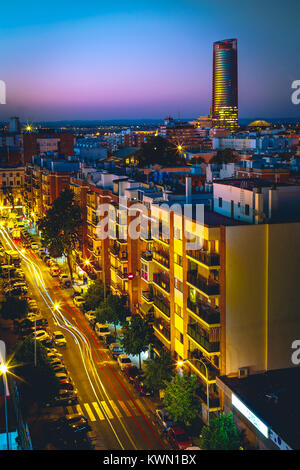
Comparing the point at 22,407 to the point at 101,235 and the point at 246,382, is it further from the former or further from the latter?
the point at 101,235

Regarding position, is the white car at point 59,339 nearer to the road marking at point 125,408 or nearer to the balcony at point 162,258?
the balcony at point 162,258

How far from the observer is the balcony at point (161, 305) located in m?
30.9

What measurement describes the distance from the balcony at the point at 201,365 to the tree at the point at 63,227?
24042mm

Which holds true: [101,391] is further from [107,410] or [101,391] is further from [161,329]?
[161,329]

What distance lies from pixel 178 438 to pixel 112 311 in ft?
44.7

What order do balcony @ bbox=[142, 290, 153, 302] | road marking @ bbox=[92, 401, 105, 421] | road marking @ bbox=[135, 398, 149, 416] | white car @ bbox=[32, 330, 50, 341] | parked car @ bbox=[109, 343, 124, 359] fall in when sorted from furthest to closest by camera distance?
1. white car @ bbox=[32, 330, 50, 341]
2. balcony @ bbox=[142, 290, 153, 302]
3. parked car @ bbox=[109, 343, 124, 359]
4. road marking @ bbox=[135, 398, 149, 416]
5. road marking @ bbox=[92, 401, 105, 421]

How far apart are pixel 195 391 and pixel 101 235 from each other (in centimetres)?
2066

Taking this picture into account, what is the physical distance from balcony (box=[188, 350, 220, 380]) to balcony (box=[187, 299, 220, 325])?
1807 mm

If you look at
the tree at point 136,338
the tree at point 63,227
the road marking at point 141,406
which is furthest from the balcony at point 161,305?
the tree at point 63,227

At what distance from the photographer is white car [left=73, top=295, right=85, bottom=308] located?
43.2m

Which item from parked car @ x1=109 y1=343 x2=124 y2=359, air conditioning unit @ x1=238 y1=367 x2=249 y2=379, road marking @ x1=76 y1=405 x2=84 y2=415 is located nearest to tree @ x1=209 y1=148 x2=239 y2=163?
parked car @ x1=109 y1=343 x2=124 y2=359

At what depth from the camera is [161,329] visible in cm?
3181

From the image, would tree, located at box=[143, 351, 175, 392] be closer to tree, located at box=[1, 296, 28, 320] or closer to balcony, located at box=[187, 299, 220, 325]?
balcony, located at box=[187, 299, 220, 325]

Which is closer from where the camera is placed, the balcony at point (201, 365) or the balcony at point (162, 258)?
the balcony at point (201, 365)
